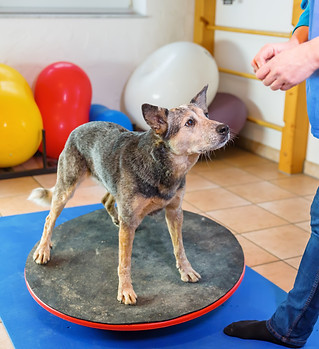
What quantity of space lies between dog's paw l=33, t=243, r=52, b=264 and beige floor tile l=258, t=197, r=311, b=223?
171 cm

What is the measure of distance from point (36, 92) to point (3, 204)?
1.19 metres

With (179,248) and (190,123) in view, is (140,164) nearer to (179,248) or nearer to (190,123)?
(190,123)

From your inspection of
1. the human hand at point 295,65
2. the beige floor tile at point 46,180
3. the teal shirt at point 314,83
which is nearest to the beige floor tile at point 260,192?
the beige floor tile at point 46,180

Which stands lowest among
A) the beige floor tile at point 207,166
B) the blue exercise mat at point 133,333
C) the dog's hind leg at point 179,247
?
the beige floor tile at point 207,166

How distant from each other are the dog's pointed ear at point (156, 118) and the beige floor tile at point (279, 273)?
1.12 metres

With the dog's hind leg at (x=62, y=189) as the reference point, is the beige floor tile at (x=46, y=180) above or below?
below

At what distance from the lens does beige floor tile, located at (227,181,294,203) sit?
381 centimetres

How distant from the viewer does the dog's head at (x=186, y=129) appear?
6.28 ft

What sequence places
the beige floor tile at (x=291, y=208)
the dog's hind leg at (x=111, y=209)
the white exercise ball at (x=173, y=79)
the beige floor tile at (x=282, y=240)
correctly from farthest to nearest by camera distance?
the white exercise ball at (x=173, y=79)
the beige floor tile at (x=291, y=208)
the beige floor tile at (x=282, y=240)
the dog's hind leg at (x=111, y=209)

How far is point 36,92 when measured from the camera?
170 inches

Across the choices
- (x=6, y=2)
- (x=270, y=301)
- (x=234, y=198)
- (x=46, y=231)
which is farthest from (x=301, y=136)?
(x=6, y=2)

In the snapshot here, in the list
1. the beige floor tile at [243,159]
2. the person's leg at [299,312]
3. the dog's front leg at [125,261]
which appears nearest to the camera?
the person's leg at [299,312]

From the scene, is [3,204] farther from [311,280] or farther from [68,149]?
[311,280]

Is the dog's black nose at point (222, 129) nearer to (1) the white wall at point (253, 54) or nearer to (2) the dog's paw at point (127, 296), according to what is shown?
(2) the dog's paw at point (127, 296)
